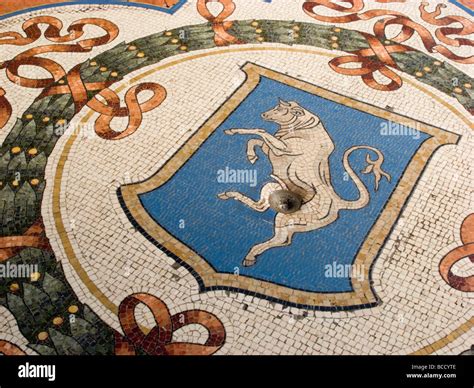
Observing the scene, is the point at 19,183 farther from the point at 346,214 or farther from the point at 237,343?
the point at 346,214

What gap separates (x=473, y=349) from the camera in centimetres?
734

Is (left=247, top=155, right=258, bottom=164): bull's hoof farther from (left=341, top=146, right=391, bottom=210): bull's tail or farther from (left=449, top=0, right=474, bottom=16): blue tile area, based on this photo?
(left=449, top=0, right=474, bottom=16): blue tile area

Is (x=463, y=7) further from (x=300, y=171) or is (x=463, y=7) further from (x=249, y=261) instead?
(x=249, y=261)

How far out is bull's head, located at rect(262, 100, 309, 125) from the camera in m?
9.73

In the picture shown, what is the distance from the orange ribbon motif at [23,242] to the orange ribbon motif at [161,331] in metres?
1.46

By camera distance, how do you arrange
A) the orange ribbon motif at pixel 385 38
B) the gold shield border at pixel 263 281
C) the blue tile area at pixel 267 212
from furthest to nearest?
the orange ribbon motif at pixel 385 38, the blue tile area at pixel 267 212, the gold shield border at pixel 263 281

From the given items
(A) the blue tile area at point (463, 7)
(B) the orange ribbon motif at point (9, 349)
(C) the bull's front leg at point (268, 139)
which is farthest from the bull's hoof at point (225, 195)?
(A) the blue tile area at point (463, 7)

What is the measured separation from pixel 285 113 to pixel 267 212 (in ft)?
6.41

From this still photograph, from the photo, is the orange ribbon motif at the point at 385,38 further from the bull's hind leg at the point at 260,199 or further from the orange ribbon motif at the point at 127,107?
the orange ribbon motif at the point at 127,107

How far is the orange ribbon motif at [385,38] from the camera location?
35.0 ft

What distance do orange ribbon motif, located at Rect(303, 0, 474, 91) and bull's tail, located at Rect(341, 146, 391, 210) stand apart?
1615 millimetres

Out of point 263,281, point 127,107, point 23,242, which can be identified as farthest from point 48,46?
point 263,281

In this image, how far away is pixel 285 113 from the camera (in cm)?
981

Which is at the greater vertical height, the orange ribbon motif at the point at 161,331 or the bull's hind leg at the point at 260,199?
the bull's hind leg at the point at 260,199
